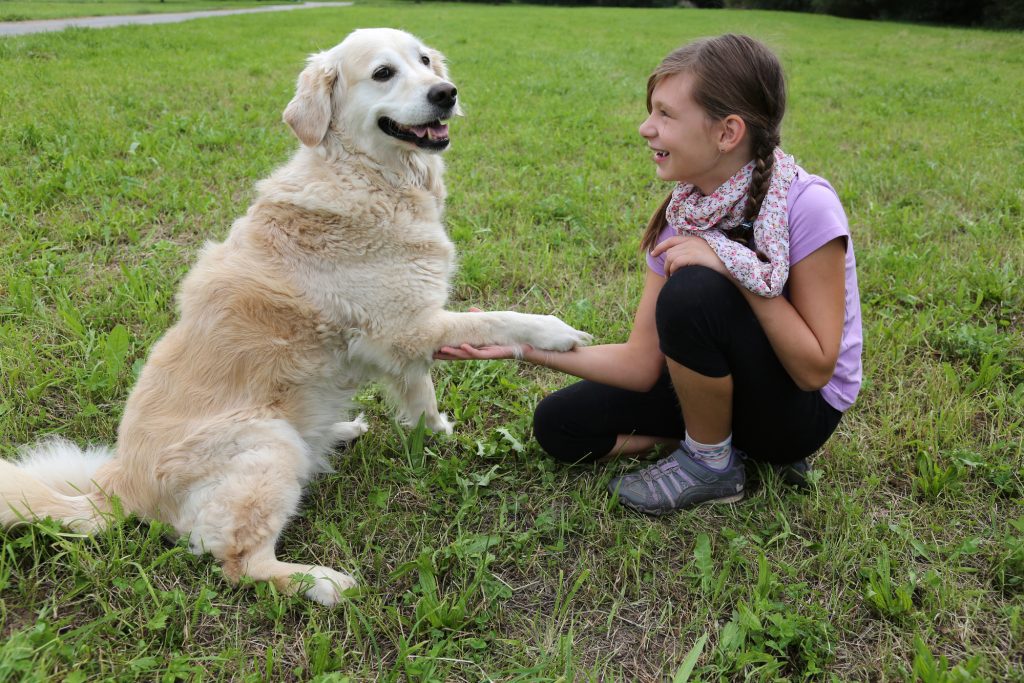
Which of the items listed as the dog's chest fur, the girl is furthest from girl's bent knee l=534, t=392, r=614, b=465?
the dog's chest fur

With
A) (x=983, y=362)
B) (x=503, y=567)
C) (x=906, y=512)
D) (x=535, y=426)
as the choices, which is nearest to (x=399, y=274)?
(x=535, y=426)

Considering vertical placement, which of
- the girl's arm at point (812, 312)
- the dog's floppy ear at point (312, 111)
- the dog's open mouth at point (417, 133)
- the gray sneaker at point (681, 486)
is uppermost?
the dog's floppy ear at point (312, 111)

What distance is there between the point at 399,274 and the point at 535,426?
79 centimetres

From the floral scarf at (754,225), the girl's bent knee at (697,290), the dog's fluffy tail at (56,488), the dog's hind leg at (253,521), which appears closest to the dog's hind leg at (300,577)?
the dog's hind leg at (253,521)

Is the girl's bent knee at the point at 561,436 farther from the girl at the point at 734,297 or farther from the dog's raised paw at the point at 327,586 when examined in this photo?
the dog's raised paw at the point at 327,586

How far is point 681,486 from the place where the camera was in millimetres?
2252

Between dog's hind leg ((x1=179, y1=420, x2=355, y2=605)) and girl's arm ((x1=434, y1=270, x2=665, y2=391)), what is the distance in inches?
27.4

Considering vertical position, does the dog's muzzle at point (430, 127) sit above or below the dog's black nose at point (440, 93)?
below

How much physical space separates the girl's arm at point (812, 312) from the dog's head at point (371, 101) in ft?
4.77

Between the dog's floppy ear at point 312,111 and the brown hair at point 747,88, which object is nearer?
the brown hair at point 747,88

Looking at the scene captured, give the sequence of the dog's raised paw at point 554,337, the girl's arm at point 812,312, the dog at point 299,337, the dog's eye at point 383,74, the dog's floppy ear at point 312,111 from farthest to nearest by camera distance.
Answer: the dog's eye at point 383,74
the dog's floppy ear at point 312,111
the dog's raised paw at point 554,337
the dog at point 299,337
the girl's arm at point 812,312

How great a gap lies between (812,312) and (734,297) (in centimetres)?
23

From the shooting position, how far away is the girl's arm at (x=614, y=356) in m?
2.25

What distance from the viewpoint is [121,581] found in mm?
1948
